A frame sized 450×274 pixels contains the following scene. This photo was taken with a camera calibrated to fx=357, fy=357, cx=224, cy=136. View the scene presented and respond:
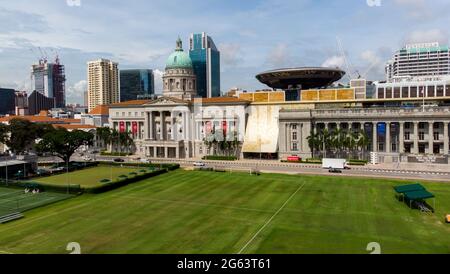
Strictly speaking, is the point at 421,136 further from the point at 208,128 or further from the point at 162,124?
the point at 162,124

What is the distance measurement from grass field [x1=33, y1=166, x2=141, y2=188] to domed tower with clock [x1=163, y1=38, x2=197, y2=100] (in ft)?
178

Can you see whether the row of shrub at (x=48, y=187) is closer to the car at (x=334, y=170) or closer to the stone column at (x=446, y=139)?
the car at (x=334, y=170)

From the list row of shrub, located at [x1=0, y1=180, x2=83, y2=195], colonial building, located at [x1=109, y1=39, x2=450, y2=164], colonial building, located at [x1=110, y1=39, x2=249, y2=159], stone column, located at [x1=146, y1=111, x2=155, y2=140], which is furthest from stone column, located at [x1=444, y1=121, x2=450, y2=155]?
stone column, located at [x1=146, y1=111, x2=155, y2=140]

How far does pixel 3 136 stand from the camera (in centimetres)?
12106

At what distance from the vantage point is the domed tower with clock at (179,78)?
15138 cm

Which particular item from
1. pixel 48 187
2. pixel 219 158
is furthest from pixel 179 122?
pixel 48 187

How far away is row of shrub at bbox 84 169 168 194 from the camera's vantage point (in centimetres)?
7131

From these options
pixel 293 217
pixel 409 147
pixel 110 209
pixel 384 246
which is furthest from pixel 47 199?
pixel 409 147

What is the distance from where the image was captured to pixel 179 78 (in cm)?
15162

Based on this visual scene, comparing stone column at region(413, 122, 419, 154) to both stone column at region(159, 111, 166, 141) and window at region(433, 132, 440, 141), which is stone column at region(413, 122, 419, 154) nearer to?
window at region(433, 132, 440, 141)

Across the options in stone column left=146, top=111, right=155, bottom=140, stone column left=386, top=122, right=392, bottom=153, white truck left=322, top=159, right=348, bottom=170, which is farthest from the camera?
stone column left=146, top=111, right=155, bottom=140

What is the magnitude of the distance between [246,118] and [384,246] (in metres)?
92.7

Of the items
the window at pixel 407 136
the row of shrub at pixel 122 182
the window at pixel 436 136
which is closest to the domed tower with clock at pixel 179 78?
the row of shrub at pixel 122 182

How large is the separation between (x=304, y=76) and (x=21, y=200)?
4316 inches
